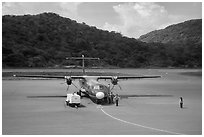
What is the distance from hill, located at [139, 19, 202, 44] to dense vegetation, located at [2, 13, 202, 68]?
6235 mm

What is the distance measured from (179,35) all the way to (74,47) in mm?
64532

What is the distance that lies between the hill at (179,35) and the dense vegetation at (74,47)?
20.5 feet

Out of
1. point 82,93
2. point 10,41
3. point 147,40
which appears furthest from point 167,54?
point 82,93

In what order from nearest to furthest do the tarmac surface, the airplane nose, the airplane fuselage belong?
the tarmac surface
the airplane nose
the airplane fuselage

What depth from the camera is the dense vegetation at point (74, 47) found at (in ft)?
445

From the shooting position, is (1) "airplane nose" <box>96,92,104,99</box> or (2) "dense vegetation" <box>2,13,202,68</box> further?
(2) "dense vegetation" <box>2,13,202,68</box>

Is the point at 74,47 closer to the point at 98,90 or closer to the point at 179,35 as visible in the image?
the point at 179,35

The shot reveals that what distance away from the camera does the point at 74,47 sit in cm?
15375

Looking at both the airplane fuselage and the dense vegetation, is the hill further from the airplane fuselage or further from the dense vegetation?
the airplane fuselage

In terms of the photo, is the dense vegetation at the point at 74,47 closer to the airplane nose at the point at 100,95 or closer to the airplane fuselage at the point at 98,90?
the airplane fuselage at the point at 98,90

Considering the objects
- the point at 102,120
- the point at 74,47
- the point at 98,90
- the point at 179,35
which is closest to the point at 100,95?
the point at 98,90

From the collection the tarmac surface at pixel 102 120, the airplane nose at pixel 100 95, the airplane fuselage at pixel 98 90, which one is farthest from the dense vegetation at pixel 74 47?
the tarmac surface at pixel 102 120

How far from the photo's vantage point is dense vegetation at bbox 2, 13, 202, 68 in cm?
13550

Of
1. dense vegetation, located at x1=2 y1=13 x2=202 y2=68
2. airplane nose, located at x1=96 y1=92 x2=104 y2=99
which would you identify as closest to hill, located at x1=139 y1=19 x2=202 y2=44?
dense vegetation, located at x1=2 y1=13 x2=202 y2=68
